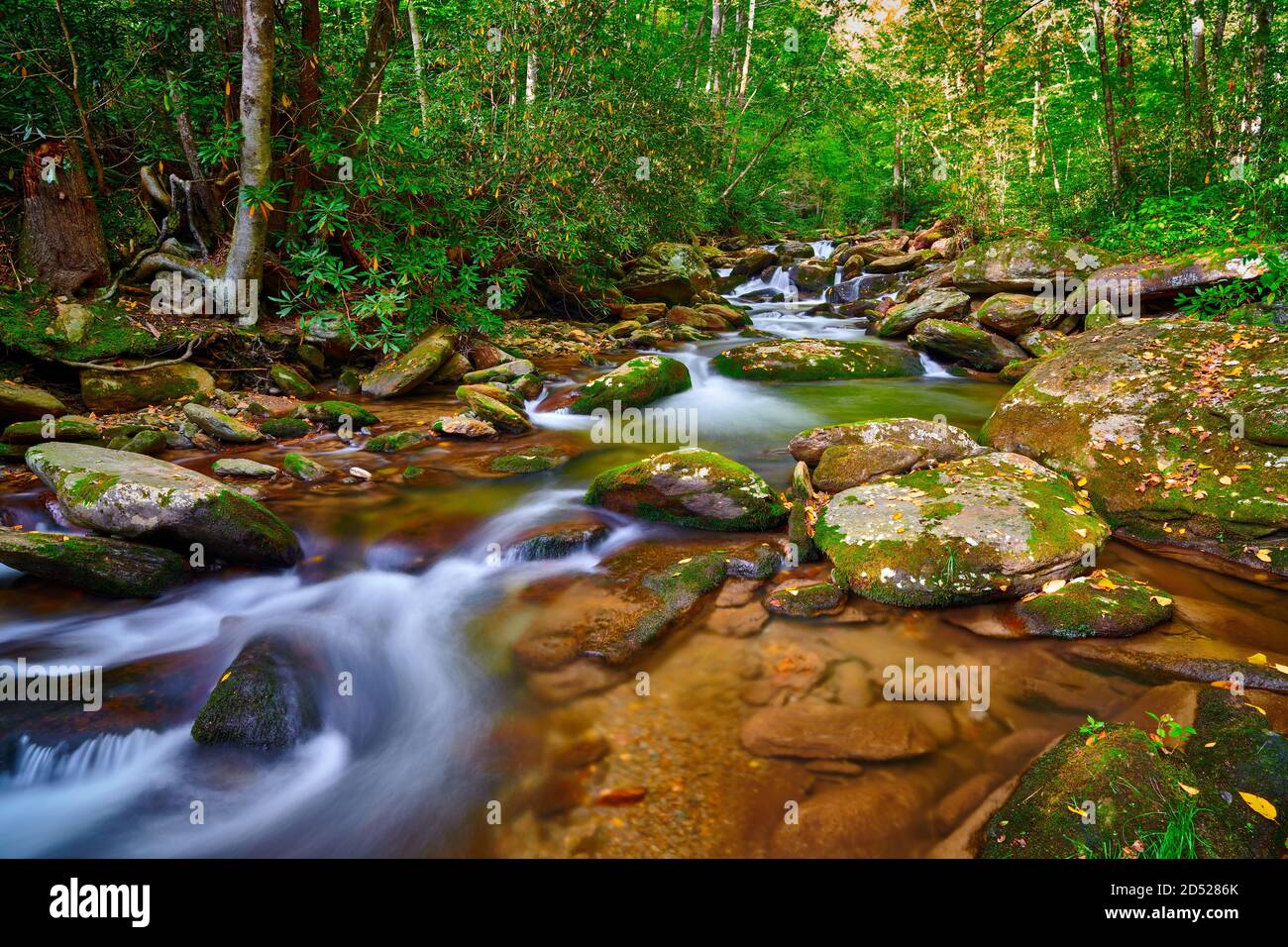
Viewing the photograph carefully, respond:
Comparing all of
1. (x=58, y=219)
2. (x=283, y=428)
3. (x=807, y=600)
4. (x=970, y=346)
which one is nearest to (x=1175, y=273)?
(x=970, y=346)

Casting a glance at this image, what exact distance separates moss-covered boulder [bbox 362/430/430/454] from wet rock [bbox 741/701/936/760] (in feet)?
18.1

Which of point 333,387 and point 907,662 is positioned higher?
point 333,387

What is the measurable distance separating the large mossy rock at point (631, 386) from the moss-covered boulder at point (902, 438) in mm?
3255

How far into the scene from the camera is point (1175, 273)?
9547 millimetres

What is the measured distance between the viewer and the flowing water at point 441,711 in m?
2.98

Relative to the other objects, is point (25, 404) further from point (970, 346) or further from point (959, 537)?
point (970, 346)

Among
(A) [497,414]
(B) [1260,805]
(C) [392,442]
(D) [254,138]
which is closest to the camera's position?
(B) [1260,805]

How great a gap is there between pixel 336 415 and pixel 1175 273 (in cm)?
1234

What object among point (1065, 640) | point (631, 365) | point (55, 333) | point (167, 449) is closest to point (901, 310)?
point (631, 365)

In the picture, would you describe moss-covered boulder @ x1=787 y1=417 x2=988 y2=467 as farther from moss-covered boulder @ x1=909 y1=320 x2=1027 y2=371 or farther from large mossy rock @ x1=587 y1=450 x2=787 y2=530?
moss-covered boulder @ x1=909 y1=320 x2=1027 y2=371

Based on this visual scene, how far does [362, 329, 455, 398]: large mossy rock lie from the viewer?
30.7ft

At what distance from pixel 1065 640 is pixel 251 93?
1002 cm

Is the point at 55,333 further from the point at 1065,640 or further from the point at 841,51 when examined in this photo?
the point at 841,51
